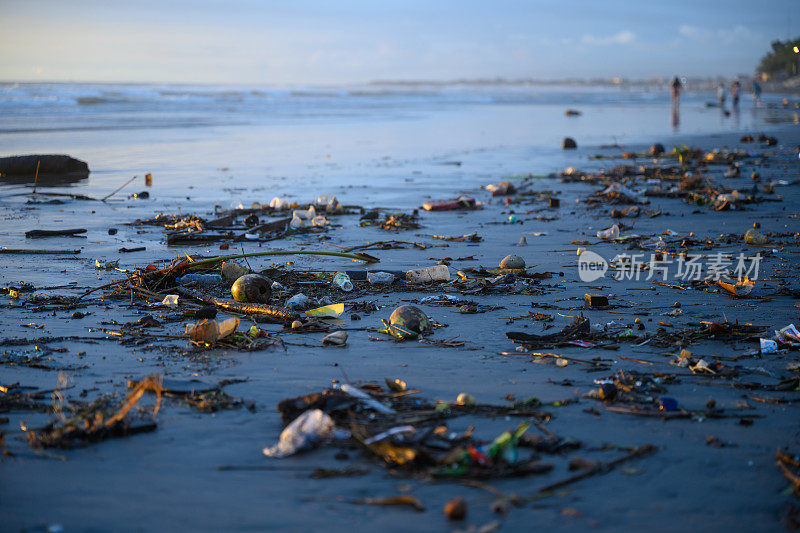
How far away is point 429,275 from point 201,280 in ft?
6.25

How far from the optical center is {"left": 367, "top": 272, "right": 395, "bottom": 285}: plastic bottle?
18.9 feet

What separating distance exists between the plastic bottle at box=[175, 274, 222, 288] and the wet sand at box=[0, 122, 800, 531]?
55 cm

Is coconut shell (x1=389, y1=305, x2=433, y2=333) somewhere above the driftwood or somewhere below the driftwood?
below

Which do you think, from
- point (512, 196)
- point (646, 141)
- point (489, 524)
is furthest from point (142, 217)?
point (646, 141)

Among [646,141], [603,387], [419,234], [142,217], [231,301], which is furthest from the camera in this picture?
[646,141]

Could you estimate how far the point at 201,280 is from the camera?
5605 millimetres

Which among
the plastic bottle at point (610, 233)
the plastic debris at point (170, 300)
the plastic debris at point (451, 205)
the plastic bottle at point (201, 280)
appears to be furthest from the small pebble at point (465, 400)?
the plastic debris at point (451, 205)

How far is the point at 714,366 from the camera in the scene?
3.80 metres

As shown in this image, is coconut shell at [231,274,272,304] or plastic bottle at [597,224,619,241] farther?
plastic bottle at [597,224,619,241]

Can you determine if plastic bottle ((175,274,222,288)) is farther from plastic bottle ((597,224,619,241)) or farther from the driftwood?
the driftwood

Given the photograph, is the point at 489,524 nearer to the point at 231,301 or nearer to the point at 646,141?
the point at 231,301

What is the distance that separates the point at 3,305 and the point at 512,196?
25.4 ft

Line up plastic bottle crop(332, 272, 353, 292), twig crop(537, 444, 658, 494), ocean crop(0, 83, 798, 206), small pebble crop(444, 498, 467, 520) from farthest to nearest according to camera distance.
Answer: ocean crop(0, 83, 798, 206) < plastic bottle crop(332, 272, 353, 292) < twig crop(537, 444, 658, 494) < small pebble crop(444, 498, 467, 520)

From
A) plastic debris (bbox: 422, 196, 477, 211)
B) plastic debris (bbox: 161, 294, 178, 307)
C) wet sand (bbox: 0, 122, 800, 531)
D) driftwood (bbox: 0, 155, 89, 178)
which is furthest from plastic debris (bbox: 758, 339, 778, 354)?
driftwood (bbox: 0, 155, 89, 178)
